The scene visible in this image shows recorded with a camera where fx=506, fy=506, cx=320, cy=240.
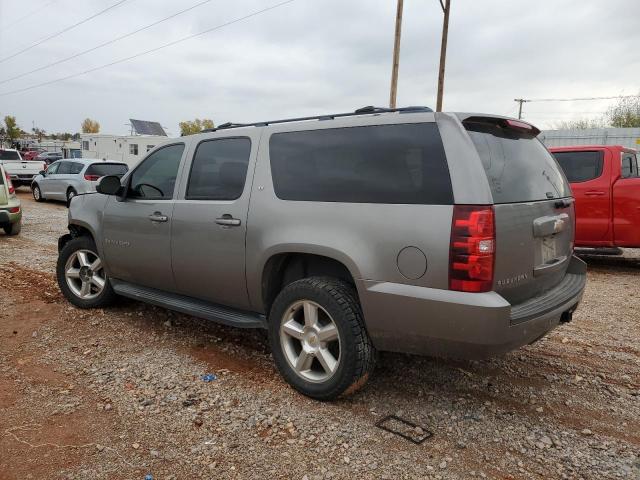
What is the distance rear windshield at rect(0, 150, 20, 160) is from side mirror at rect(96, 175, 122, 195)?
65.6 ft

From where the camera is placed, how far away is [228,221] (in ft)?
12.3

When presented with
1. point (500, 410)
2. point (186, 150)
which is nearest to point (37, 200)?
point (186, 150)

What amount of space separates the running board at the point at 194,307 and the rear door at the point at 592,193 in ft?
19.4

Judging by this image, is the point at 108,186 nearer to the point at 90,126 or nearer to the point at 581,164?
the point at 581,164

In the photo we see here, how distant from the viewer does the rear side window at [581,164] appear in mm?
7621

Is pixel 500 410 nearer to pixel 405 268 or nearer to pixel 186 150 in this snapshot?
pixel 405 268

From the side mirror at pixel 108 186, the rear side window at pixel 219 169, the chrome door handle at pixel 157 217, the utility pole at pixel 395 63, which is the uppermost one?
the utility pole at pixel 395 63

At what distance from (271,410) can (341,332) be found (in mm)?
696

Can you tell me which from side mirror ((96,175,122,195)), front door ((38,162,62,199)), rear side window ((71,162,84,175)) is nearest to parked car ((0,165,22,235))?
rear side window ((71,162,84,175))

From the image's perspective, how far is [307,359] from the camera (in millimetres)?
3387

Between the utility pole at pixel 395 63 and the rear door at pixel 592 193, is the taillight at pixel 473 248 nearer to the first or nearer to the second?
the rear door at pixel 592 193

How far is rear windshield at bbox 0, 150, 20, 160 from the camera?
2117cm

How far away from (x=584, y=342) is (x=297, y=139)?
126 inches

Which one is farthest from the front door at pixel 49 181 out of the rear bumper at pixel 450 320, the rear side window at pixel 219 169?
the rear bumper at pixel 450 320
